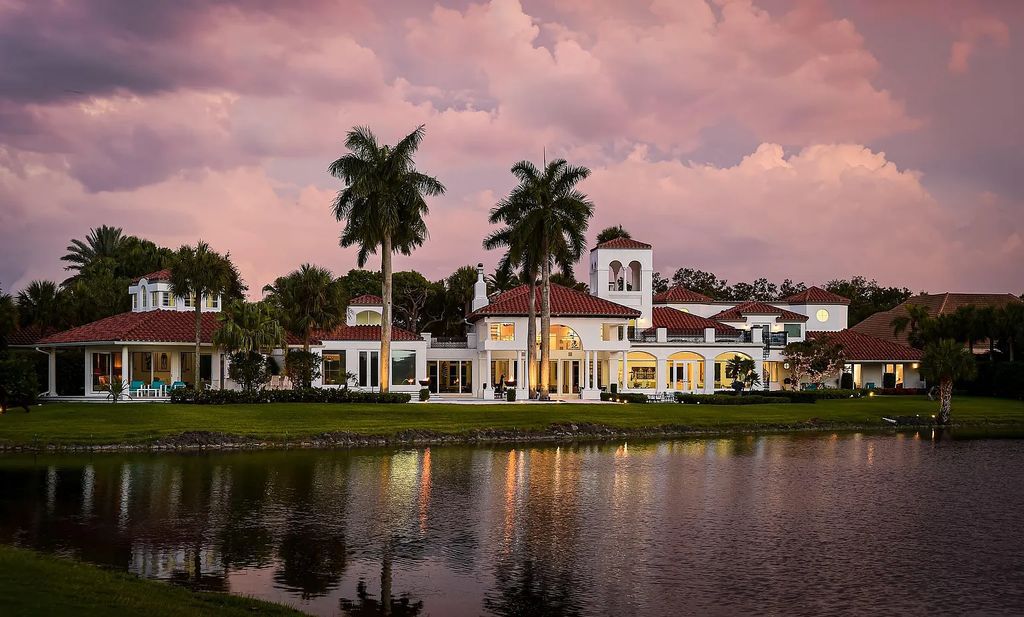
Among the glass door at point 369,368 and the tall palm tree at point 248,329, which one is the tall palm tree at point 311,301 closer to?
the tall palm tree at point 248,329

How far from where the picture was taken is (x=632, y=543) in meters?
20.6

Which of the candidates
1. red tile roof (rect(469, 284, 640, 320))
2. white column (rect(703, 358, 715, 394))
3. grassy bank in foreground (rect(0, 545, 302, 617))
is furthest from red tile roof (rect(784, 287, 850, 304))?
grassy bank in foreground (rect(0, 545, 302, 617))

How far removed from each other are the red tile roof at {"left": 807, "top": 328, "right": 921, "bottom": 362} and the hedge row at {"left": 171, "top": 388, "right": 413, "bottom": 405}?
40.4 meters

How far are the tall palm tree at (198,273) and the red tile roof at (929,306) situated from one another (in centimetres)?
6925

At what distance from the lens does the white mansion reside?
55812 millimetres

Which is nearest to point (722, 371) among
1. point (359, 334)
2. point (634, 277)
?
point (634, 277)

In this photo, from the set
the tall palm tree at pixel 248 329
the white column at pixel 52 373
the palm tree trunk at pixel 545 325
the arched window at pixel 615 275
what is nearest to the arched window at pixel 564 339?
the palm tree trunk at pixel 545 325

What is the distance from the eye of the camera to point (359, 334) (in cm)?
6209

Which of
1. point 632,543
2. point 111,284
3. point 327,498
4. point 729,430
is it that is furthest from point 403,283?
point 632,543

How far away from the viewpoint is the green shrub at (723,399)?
57.6 meters

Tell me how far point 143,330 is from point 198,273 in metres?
6.29

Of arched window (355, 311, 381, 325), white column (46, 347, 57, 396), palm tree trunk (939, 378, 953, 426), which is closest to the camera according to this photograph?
palm tree trunk (939, 378, 953, 426)

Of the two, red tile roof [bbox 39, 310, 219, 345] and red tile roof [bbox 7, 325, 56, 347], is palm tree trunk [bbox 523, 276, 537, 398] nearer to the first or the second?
red tile roof [bbox 39, 310, 219, 345]

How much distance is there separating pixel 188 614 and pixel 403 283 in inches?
3432
